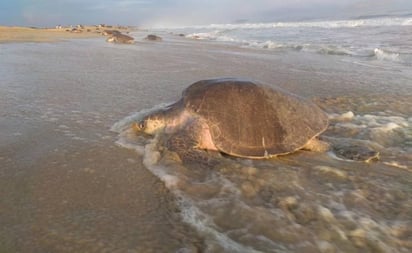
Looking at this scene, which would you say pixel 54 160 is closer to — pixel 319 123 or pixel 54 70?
pixel 319 123

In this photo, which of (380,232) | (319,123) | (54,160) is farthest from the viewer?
(319,123)

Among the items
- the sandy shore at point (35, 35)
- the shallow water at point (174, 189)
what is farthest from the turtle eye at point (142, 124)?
the sandy shore at point (35, 35)

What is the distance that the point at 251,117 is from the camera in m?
4.11

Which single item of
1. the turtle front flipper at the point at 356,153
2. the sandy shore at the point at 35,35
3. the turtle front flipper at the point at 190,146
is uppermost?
the sandy shore at the point at 35,35

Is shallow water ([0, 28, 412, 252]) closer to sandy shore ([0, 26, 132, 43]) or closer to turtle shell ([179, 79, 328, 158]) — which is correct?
turtle shell ([179, 79, 328, 158])

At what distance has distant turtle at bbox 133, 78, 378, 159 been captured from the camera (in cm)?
396

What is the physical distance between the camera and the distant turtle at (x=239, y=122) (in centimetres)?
396

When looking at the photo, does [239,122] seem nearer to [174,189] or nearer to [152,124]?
[152,124]

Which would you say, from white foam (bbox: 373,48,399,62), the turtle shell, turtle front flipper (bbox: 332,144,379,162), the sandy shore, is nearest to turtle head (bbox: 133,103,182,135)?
the turtle shell

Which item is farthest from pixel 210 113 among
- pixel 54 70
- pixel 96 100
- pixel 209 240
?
pixel 54 70

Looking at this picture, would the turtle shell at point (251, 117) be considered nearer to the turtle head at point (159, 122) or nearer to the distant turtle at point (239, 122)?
the distant turtle at point (239, 122)

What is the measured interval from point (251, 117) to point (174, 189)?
141 cm

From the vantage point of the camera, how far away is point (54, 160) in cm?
354

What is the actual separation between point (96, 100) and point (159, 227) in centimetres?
372
